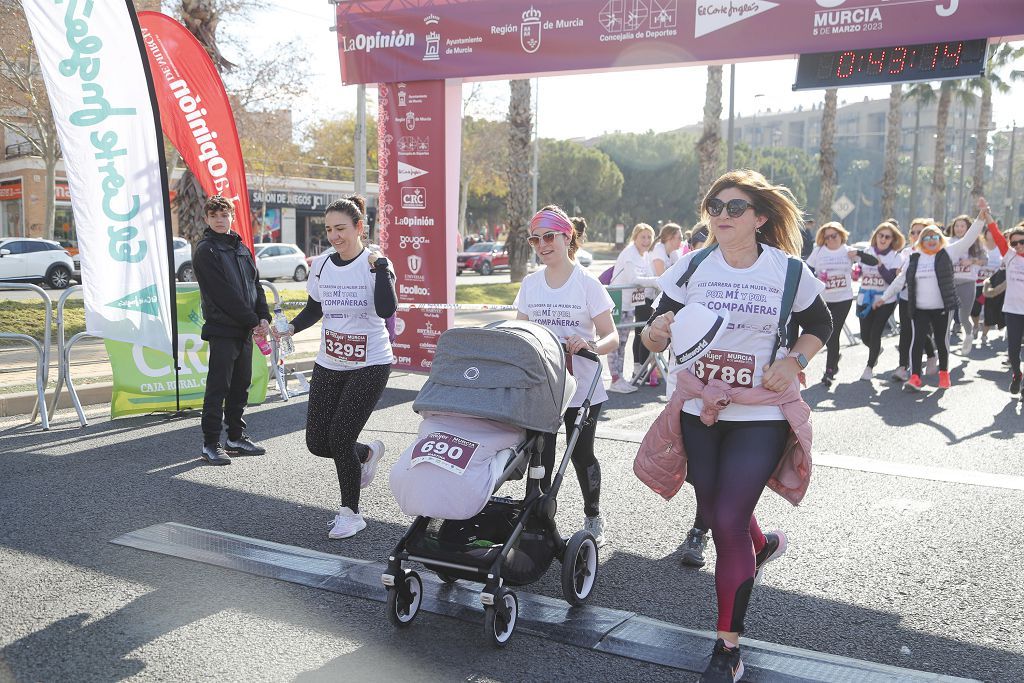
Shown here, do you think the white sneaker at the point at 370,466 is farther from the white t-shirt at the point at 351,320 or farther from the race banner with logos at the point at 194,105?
the race banner with logos at the point at 194,105

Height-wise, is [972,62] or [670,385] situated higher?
[972,62]

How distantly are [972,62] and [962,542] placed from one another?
207 inches

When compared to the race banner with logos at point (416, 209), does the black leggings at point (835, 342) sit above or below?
below

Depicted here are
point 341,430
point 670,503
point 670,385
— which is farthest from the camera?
point 670,503

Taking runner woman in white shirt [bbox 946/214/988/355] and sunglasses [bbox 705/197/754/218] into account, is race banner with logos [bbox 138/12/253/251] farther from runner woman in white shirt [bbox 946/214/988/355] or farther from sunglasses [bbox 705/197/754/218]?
runner woman in white shirt [bbox 946/214/988/355]

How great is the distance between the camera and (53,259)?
86.6ft

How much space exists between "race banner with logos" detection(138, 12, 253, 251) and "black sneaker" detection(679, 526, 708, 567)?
Result: 5.03 meters

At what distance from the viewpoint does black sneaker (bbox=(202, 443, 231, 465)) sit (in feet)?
22.7

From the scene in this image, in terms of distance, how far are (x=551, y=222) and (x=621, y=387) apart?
6006mm

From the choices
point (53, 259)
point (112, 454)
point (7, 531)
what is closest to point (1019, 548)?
point (7, 531)

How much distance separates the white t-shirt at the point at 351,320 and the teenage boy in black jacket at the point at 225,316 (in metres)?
1.52

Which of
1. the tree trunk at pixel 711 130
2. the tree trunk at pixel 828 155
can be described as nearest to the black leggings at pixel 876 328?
the tree trunk at pixel 711 130

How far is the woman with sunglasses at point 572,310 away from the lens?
4.91 meters

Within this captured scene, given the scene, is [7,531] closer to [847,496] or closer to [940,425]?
[847,496]
